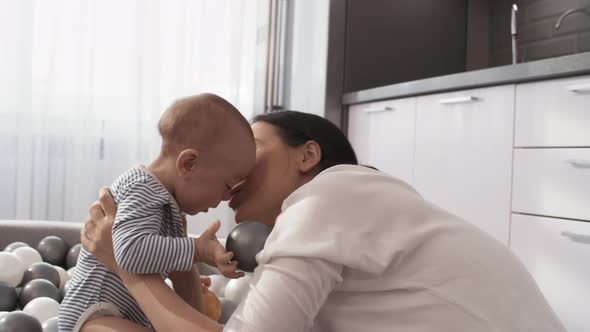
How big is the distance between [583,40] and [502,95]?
87cm

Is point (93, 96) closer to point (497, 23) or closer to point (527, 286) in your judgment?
point (497, 23)

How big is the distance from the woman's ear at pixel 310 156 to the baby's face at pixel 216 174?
8 centimetres

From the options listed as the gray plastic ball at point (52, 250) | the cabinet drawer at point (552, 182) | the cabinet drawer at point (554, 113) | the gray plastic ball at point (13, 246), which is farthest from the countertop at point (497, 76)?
the gray plastic ball at point (13, 246)

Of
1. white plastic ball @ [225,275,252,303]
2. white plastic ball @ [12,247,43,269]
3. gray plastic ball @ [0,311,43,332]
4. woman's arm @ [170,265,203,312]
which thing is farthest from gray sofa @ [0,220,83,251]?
woman's arm @ [170,265,203,312]

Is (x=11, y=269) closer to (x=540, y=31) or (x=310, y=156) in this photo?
(x=310, y=156)

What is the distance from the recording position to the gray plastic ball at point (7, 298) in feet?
5.78

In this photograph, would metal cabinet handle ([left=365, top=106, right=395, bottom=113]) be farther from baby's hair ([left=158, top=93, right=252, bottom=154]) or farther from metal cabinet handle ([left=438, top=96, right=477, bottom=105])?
baby's hair ([left=158, top=93, right=252, bottom=154])

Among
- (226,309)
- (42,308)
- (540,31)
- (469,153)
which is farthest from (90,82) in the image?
(540,31)

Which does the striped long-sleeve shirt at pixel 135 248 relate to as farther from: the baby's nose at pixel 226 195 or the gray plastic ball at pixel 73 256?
the gray plastic ball at pixel 73 256

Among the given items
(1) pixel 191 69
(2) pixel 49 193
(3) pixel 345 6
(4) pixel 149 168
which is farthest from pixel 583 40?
(2) pixel 49 193

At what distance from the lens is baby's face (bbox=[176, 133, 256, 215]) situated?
1.01 m

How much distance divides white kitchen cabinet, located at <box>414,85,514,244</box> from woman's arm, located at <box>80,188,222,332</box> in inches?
50.1

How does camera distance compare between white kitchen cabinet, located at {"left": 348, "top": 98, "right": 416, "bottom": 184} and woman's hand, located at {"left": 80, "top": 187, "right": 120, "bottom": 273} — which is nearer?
woman's hand, located at {"left": 80, "top": 187, "right": 120, "bottom": 273}

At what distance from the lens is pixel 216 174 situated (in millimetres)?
1044
